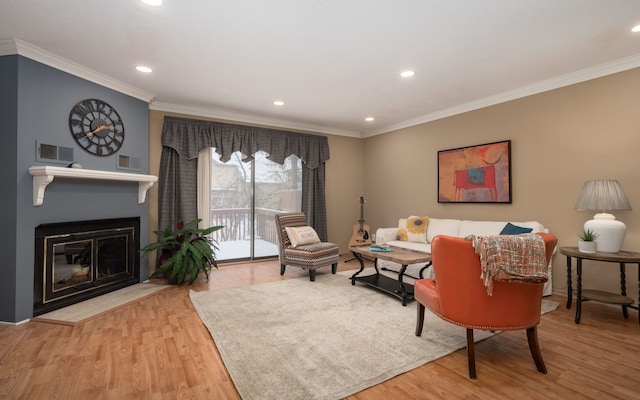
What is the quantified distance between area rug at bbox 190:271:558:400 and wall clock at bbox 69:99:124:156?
2079 millimetres

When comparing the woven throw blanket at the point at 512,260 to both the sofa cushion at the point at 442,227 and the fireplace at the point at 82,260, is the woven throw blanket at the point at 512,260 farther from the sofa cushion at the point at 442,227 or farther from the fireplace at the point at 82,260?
the fireplace at the point at 82,260

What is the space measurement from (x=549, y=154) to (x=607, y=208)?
107cm

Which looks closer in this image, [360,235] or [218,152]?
[218,152]

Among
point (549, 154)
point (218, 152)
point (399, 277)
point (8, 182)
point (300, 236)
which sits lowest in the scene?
point (399, 277)

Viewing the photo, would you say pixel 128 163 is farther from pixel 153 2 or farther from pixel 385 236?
pixel 385 236

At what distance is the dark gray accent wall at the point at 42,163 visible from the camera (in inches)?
110

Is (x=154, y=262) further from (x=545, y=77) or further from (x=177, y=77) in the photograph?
(x=545, y=77)

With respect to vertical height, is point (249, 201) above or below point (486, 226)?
above

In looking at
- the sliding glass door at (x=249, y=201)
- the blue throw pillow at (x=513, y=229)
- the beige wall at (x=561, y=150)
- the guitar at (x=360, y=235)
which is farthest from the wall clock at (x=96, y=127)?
the blue throw pillow at (x=513, y=229)

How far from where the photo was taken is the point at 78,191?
10.9 feet

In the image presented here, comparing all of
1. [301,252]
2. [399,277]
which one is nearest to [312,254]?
[301,252]

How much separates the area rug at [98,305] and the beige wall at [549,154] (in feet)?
3.58

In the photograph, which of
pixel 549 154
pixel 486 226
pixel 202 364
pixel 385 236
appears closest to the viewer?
pixel 202 364

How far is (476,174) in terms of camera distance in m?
4.48
